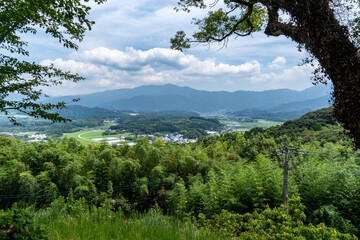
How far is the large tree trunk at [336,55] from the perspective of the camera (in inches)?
89.7

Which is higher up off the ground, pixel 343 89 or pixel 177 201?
pixel 343 89

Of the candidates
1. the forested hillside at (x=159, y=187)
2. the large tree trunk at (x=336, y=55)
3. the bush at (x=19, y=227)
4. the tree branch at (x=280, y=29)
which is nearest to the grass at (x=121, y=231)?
the bush at (x=19, y=227)

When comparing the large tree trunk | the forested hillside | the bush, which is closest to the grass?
the bush

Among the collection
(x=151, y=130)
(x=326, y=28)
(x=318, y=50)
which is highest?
(x=326, y=28)

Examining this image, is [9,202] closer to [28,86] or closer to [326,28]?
[28,86]

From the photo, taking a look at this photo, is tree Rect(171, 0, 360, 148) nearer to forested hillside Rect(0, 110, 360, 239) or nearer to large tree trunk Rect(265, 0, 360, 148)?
large tree trunk Rect(265, 0, 360, 148)

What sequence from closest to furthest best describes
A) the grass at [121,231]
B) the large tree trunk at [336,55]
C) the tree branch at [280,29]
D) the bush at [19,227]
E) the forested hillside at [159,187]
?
the bush at [19,227]
the grass at [121,231]
the large tree trunk at [336,55]
the tree branch at [280,29]
the forested hillside at [159,187]

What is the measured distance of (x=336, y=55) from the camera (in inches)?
92.9

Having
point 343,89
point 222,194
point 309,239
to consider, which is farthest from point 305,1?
point 222,194

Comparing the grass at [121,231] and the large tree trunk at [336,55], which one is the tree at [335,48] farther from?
the grass at [121,231]

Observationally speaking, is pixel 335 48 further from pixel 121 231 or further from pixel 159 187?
pixel 159 187

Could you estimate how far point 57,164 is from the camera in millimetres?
8094

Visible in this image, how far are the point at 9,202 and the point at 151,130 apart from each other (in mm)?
68813

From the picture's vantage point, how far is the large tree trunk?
228 cm
